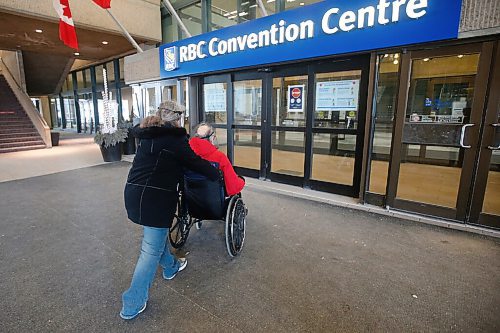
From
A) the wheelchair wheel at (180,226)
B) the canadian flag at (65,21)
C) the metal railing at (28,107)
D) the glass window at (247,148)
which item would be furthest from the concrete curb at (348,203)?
the metal railing at (28,107)

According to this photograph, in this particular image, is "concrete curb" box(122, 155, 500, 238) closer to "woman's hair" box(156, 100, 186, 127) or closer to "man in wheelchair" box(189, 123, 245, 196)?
"man in wheelchair" box(189, 123, 245, 196)

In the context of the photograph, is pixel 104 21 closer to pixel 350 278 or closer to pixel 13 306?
pixel 13 306

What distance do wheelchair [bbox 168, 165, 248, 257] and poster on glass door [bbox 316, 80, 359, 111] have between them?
2200 millimetres

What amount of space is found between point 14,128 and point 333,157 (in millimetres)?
10254

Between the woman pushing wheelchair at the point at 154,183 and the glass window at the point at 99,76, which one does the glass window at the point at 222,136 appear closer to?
the woman pushing wheelchair at the point at 154,183

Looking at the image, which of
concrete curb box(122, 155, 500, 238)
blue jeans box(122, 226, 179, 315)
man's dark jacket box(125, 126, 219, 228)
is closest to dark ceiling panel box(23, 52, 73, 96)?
concrete curb box(122, 155, 500, 238)

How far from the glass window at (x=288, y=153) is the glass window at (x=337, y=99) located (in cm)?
53

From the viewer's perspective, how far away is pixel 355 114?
3.69 meters

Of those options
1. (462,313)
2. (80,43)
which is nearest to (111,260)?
(462,313)

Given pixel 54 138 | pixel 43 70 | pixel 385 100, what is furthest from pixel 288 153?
pixel 43 70

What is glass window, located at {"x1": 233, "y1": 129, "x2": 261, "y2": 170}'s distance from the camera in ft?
16.5

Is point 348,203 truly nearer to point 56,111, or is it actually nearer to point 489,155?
point 489,155

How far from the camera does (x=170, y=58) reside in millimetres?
5480

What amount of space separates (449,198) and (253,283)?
9.96 ft
